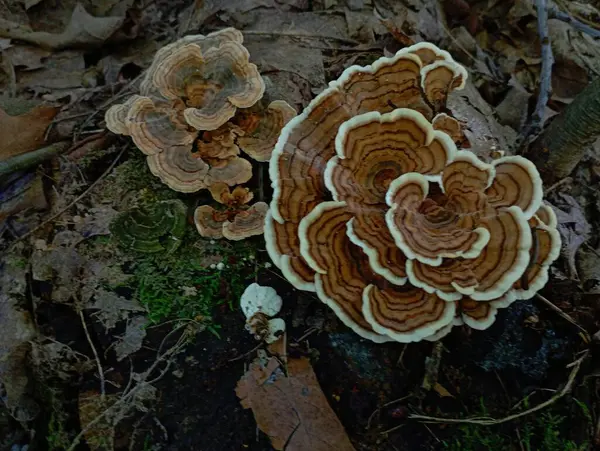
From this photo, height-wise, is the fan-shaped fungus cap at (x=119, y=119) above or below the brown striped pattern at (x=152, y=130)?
below

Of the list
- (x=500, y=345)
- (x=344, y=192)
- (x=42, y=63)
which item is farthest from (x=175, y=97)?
(x=500, y=345)

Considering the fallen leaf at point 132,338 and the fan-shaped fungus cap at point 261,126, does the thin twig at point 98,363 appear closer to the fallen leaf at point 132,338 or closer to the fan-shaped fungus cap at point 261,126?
the fallen leaf at point 132,338

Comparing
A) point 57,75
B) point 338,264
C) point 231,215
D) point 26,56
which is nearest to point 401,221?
point 338,264

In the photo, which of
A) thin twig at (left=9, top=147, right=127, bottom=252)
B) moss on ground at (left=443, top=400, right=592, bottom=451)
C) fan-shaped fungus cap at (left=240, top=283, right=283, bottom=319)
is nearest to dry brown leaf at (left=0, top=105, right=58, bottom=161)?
thin twig at (left=9, top=147, right=127, bottom=252)

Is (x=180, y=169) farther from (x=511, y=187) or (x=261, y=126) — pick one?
(x=511, y=187)

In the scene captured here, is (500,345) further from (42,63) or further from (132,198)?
(42,63)

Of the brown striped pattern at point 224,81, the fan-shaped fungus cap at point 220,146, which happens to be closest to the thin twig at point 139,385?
the fan-shaped fungus cap at point 220,146

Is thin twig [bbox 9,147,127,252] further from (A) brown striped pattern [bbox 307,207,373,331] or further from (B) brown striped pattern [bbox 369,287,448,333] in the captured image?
(B) brown striped pattern [bbox 369,287,448,333]
